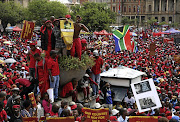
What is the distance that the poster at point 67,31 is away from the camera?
848 centimetres

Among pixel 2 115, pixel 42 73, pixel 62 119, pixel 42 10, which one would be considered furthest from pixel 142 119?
pixel 42 10

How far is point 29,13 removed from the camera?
47062mm

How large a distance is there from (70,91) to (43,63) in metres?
1.13

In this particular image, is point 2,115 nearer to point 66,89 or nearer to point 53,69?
point 53,69

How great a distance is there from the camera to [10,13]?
48406mm

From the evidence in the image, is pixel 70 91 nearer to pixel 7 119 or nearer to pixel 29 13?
pixel 7 119

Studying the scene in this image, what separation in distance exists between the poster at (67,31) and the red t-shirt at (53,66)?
0.58 m

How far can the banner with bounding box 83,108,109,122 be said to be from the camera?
6113 millimetres

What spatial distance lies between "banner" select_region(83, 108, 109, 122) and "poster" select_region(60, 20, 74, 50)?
281 cm

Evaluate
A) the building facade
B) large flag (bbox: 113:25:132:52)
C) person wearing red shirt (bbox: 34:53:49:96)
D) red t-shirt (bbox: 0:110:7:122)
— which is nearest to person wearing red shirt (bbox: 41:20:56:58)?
person wearing red shirt (bbox: 34:53:49:96)

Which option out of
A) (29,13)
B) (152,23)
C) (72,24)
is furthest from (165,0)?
(72,24)

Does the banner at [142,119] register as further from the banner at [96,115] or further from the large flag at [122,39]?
the large flag at [122,39]

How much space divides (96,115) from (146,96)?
5.35ft

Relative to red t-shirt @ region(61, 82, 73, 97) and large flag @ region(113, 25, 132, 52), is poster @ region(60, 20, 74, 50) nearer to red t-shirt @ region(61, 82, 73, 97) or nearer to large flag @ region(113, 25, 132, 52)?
red t-shirt @ region(61, 82, 73, 97)
